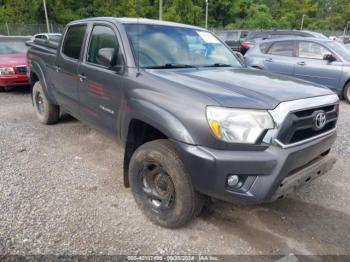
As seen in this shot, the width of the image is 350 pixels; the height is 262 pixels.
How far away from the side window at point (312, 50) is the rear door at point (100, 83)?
639 cm

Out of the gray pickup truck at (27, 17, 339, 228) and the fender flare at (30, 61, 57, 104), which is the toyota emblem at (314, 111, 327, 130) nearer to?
the gray pickup truck at (27, 17, 339, 228)

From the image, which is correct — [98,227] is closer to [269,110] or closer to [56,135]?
[269,110]

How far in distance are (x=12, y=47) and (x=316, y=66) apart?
856cm

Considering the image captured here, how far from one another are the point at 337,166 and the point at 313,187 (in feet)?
2.71

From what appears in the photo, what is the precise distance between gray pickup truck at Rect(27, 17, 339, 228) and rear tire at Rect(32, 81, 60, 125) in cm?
160

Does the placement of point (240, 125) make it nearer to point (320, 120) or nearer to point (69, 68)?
point (320, 120)

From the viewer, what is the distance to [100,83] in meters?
3.29

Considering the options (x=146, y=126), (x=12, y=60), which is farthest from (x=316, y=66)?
(x=12, y=60)

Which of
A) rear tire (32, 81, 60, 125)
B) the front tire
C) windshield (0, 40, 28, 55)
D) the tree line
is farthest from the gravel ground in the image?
the tree line

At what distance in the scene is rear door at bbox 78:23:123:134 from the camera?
3.08 metres

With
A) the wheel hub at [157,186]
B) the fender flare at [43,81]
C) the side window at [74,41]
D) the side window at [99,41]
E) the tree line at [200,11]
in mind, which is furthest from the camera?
the tree line at [200,11]

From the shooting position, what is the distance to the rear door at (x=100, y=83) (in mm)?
3080

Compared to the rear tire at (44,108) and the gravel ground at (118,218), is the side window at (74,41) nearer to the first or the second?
the rear tire at (44,108)

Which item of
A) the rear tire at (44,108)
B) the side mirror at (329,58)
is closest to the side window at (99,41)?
the rear tire at (44,108)
